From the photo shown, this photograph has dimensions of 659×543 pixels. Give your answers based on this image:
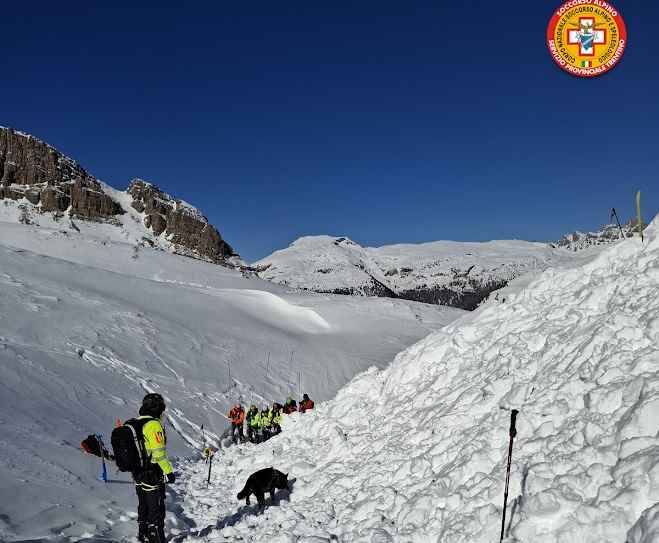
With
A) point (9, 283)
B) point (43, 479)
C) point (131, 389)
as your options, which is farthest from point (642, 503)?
point (9, 283)

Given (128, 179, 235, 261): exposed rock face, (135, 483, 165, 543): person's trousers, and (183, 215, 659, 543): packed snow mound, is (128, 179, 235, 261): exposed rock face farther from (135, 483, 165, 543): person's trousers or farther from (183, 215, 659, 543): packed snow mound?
(135, 483, 165, 543): person's trousers

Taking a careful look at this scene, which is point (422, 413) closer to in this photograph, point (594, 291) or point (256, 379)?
point (594, 291)

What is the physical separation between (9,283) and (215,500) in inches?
882

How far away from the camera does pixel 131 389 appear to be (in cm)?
1733

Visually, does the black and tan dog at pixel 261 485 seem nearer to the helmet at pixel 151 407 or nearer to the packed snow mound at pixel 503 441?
the packed snow mound at pixel 503 441

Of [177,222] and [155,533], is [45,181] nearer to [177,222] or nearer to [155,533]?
[177,222]

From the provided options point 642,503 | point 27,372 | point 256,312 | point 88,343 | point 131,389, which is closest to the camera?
point 642,503

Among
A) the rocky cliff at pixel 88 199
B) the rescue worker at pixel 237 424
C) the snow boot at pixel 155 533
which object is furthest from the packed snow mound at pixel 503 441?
the rocky cliff at pixel 88 199

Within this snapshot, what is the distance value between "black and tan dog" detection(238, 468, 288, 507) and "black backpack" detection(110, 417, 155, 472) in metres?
3.06

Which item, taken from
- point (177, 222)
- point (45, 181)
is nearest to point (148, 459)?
point (177, 222)

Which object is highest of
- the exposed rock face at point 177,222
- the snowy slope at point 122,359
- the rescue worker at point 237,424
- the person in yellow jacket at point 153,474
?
the exposed rock face at point 177,222

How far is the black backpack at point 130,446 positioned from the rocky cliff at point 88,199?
12127 centimetres

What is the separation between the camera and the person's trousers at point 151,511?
594 cm

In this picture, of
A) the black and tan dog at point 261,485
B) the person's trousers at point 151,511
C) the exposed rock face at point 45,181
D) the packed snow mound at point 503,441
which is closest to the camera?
the packed snow mound at point 503,441
